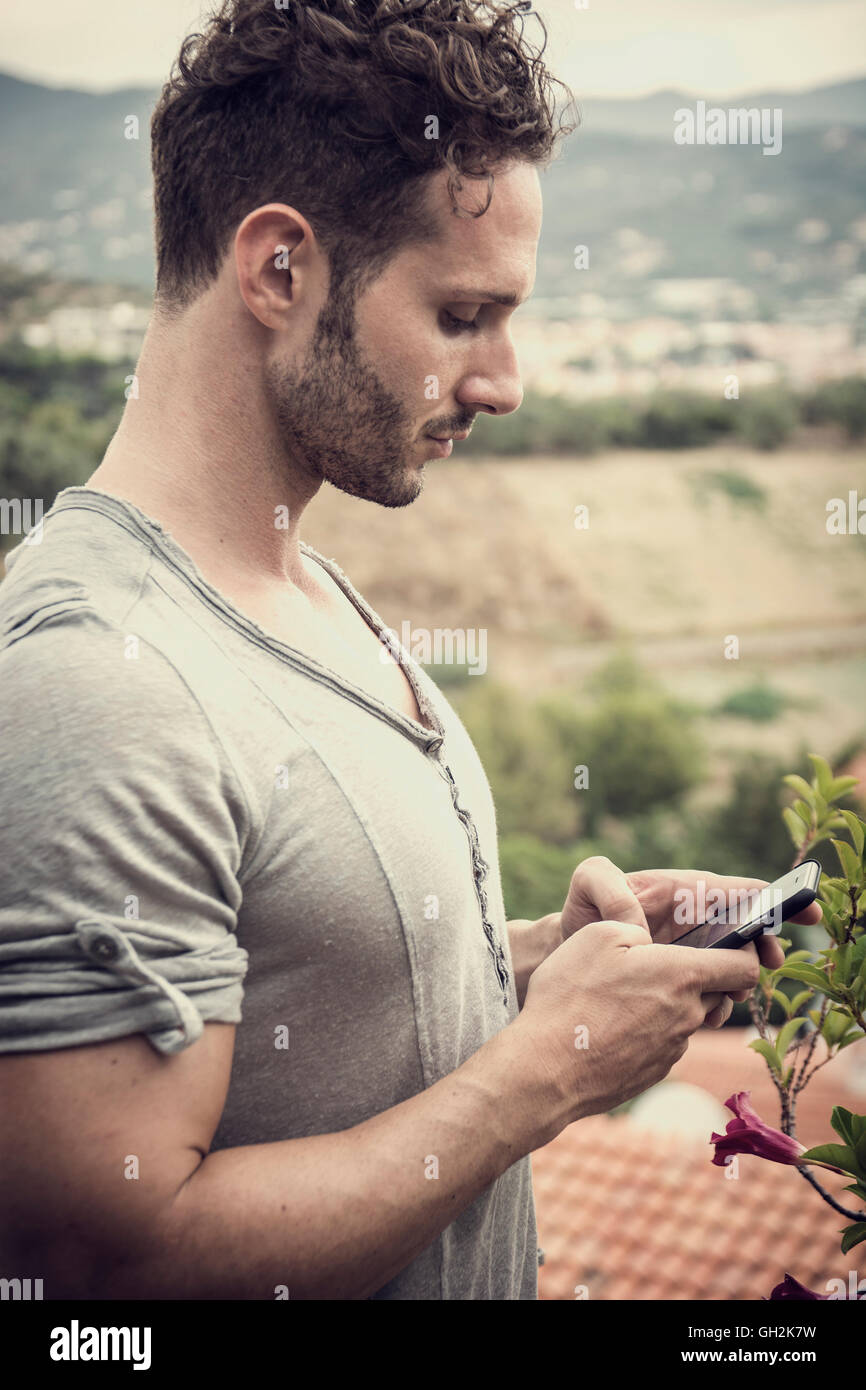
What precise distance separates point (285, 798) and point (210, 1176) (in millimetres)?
326

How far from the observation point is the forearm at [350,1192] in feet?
3.04

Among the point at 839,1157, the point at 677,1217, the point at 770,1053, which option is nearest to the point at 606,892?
the point at 770,1053

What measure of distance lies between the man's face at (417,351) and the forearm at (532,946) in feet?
2.08

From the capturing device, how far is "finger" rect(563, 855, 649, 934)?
4.34ft

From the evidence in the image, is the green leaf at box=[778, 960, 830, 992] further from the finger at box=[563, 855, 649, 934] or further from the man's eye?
the man's eye

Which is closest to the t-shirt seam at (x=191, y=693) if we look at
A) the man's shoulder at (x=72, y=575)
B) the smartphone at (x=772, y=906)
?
the man's shoulder at (x=72, y=575)

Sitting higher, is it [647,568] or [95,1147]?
[647,568]

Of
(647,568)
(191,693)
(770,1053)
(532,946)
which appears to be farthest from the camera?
(647,568)

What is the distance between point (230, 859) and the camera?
949 millimetres

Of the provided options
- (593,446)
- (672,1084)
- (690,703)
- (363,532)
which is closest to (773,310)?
(593,446)

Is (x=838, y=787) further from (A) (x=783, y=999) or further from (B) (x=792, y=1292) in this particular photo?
(B) (x=792, y=1292)

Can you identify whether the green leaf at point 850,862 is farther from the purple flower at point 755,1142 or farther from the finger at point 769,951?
the purple flower at point 755,1142

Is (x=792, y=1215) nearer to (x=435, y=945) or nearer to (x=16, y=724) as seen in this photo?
(x=435, y=945)

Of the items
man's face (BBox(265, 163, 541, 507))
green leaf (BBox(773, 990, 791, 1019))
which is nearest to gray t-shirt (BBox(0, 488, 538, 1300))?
man's face (BBox(265, 163, 541, 507))
